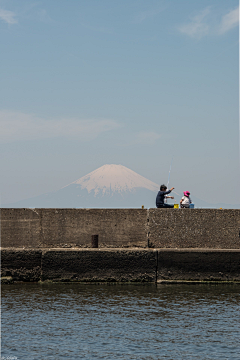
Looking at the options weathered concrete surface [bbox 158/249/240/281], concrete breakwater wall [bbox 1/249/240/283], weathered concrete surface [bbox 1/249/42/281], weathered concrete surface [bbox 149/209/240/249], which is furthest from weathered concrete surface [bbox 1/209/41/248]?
weathered concrete surface [bbox 158/249/240/281]

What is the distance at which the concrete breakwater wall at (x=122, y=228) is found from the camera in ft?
37.3

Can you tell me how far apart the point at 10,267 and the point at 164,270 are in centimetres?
371

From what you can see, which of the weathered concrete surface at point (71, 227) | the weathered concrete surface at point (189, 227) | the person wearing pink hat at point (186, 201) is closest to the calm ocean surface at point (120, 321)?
the weathered concrete surface at point (189, 227)

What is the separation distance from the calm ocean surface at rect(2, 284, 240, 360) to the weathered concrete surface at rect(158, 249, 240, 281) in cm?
32

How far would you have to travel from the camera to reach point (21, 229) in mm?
11664

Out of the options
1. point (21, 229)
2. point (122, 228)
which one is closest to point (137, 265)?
point (122, 228)

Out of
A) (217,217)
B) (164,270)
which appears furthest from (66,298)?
(217,217)

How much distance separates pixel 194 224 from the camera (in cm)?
1139

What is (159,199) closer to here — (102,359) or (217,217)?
(217,217)

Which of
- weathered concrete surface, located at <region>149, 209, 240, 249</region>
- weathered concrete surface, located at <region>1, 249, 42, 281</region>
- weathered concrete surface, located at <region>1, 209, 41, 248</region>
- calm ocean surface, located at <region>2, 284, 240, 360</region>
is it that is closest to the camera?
calm ocean surface, located at <region>2, 284, 240, 360</region>

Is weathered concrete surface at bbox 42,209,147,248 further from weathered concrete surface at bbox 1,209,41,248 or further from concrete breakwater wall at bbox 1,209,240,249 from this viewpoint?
weathered concrete surface at bbox 1,209,41,248

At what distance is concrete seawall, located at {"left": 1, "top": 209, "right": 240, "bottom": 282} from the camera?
11.0 metres

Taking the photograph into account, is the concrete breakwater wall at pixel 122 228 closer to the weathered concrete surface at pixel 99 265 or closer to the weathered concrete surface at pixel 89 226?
the weathered concrete surface at pixel 89 226

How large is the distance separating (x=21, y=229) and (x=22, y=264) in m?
0.92
